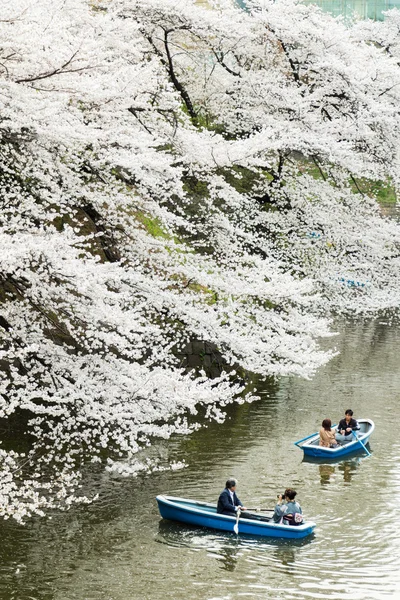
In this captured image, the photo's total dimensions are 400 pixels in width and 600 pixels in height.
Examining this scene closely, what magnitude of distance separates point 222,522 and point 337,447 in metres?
4.76

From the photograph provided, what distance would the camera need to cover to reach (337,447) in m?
17.1

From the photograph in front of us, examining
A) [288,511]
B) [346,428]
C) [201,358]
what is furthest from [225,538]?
[201,358]

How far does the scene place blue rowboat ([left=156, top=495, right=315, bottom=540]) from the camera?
1288 centimetres

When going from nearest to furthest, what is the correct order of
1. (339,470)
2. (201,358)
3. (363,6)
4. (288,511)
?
(288,511) < (339,470) < (201,358) < (363,6)

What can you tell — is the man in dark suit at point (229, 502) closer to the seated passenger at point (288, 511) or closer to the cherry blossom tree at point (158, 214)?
the seated passenger at point (288, 511)

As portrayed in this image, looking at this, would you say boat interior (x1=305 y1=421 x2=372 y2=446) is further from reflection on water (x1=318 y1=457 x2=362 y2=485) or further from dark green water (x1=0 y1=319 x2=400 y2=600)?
reflection on water (x1=318 y1=457 x2=362 y2=485)

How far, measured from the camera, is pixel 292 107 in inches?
865

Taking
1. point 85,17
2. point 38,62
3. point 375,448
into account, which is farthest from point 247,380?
point 38,62

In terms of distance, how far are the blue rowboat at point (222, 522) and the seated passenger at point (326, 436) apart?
3.92 metres

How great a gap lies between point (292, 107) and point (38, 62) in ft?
39.6

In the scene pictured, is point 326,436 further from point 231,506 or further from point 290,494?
point 231,506

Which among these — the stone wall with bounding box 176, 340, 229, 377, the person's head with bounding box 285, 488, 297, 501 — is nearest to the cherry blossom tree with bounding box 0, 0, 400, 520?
the stone wall with bounding box 176, 340, 229, 377

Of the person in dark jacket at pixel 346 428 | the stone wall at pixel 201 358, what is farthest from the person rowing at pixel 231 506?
the stone wall at pixel 201 358

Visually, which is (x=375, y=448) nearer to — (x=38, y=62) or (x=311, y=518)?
(x=311, y=518)
